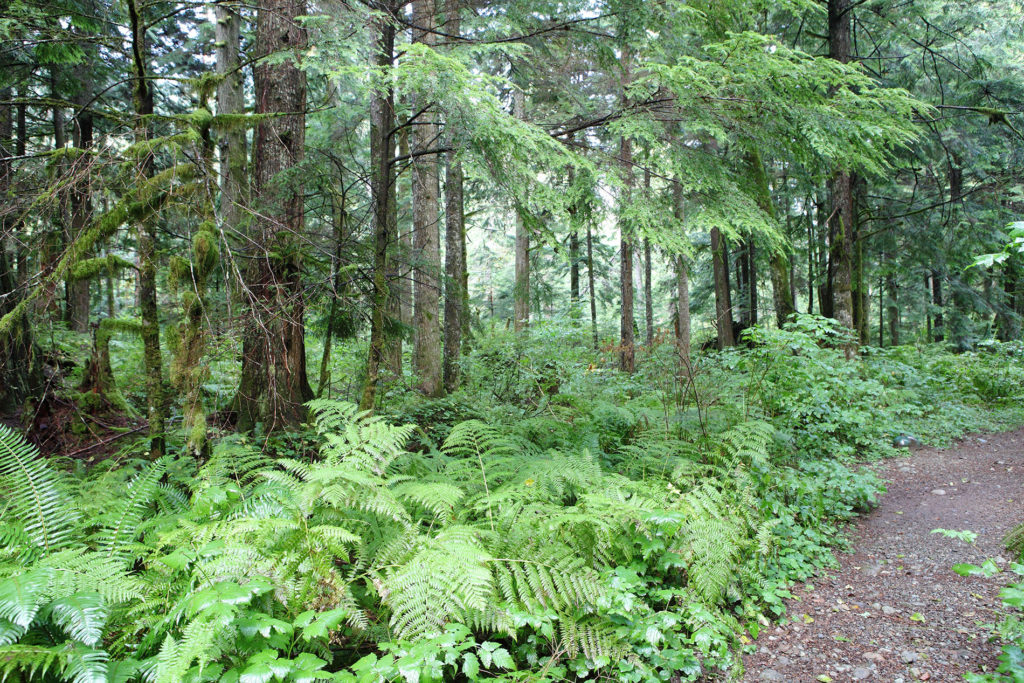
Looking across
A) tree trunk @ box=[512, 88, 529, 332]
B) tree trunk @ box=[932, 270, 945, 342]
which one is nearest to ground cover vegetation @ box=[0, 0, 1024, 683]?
tree trunk @ box=[512, 88, 529, 332]

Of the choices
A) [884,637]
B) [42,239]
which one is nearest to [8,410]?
[42,239]

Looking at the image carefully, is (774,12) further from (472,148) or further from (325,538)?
(325,538)

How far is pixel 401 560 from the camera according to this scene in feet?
9.59

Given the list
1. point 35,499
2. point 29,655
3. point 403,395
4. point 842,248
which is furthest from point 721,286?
point 29,655

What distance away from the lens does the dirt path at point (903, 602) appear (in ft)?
9.55

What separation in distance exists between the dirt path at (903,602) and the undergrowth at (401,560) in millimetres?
190

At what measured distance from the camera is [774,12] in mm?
12047

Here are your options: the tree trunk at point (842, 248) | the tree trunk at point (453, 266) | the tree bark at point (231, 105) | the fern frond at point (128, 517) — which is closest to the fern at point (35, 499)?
the fern frond at point (128, 517)

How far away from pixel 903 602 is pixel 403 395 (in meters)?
6.21

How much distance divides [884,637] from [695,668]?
1257 mm

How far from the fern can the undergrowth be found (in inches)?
0.5

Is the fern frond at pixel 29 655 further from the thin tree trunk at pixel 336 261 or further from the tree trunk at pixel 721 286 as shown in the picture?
the tree trunk at pixel 721 286

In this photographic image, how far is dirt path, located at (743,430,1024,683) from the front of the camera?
2.91m

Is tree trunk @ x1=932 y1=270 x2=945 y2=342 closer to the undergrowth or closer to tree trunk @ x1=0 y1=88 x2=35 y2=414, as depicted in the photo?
the undergrowth
